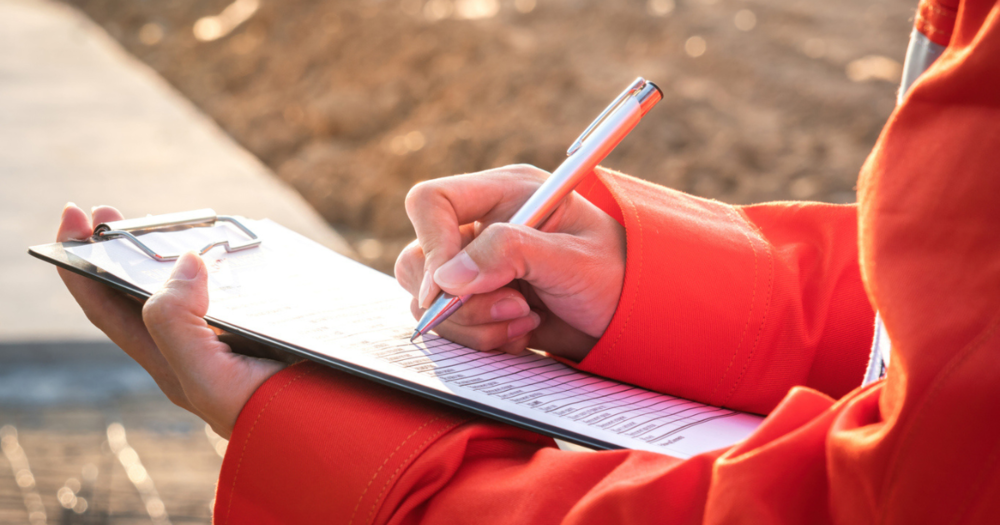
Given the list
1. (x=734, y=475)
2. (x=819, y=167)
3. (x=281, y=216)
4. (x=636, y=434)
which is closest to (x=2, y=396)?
(x=281, y=216)

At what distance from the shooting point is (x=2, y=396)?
1551mm

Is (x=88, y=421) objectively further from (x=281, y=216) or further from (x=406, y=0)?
(x=406, y=0)

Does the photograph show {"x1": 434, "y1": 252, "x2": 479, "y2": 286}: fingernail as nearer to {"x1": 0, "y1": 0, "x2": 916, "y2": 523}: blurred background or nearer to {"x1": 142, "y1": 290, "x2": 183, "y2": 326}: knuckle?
{"x1": 142, "y1": 290, "x2": 183, "y2": 326}: knuckle

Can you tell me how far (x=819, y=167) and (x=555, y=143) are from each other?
1023 mm

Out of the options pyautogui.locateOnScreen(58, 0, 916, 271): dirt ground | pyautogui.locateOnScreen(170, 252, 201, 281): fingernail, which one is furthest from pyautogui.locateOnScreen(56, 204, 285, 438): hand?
pyautogui.locateOnScreen(58, 0, 916, 271): dirt ground

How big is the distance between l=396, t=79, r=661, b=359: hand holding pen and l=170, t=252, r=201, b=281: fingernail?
0.19 meters

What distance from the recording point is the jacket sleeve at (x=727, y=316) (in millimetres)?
638

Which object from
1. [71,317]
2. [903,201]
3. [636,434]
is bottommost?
[71,317]

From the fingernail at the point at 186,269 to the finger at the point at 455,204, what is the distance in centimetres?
19

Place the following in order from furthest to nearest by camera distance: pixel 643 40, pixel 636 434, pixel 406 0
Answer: pixel 406 0
pixel 643 40
pixel 636 434

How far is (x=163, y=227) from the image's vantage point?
722 millimetres

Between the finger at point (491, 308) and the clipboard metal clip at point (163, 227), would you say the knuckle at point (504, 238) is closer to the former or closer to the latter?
the finger at point (491, 308)

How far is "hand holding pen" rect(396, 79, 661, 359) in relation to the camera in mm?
641

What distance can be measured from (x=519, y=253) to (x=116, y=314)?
35 centimetres
